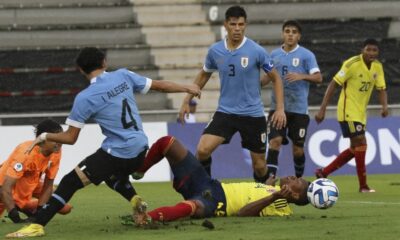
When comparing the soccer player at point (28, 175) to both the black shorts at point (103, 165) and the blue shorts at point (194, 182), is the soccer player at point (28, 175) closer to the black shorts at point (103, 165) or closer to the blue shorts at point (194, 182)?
the black shorts at point (103, 165)

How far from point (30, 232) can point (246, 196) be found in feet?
7.88

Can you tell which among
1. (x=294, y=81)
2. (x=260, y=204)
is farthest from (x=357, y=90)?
(x=260, y=204)

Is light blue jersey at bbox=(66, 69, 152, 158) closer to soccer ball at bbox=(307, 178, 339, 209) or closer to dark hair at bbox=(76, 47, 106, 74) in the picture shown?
dark hair at bbox=(76, 47, 106, 74)

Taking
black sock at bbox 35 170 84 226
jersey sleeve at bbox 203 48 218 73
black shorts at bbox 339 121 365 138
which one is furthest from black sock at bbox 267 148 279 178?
black sock at bbox 35 170 84 226

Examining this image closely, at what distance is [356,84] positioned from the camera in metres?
16.1

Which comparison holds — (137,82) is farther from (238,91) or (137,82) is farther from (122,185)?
(238,91)

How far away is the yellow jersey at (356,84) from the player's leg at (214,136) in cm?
325

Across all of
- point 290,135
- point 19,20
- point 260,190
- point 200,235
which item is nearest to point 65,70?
point 19,20

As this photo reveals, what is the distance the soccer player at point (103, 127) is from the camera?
386 inches

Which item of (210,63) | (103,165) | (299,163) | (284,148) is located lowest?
(284,148)

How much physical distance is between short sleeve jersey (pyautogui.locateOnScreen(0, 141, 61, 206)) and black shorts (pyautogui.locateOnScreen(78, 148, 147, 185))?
4.46 feet

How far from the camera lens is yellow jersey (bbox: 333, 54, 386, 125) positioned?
15.9m

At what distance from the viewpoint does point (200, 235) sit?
9414 mm

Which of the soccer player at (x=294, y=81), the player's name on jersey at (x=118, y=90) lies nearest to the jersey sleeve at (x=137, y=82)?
the player's name on jersey at (x=118, y=90)
